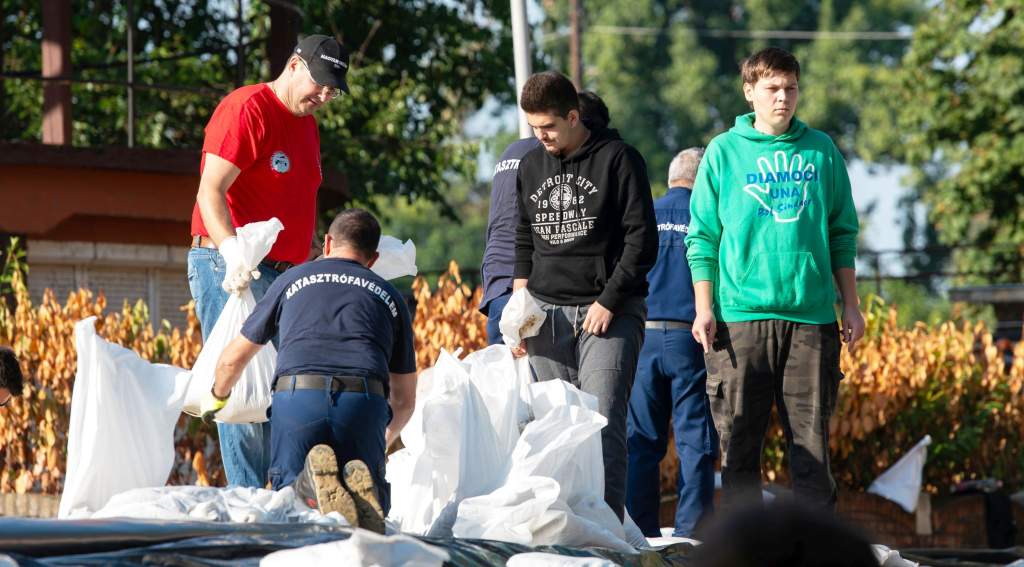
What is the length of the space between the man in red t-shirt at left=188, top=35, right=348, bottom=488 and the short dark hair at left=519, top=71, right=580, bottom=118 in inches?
28.7

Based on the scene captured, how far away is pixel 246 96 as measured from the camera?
5.96 meters

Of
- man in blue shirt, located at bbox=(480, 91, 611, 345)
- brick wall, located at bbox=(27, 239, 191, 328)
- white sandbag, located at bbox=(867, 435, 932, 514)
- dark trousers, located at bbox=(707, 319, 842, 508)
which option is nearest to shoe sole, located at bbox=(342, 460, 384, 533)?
dark trousers, located at bbox=(707, 319, 842, 508)

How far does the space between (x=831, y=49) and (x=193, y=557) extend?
49365mm

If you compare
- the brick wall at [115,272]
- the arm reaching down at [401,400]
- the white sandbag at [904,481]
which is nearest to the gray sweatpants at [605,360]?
the arm reaching down at [401,400]

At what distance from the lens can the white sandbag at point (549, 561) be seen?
470 cm

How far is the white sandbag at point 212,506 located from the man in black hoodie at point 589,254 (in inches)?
Answer: 54.4

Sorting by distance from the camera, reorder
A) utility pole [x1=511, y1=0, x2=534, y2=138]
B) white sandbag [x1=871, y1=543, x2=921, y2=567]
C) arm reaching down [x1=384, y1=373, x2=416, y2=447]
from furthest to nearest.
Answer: utility pole [x1=511, y1=0, x2=534, y2=138], white sandbag [x1=871, y1=543, x2=921, y2=567], arm reaching down [x1=384, y1=373, x2=416, y2=447]

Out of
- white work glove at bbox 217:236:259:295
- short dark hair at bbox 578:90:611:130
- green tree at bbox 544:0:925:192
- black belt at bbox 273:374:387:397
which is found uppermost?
green tree at bbox 544:0:925:192

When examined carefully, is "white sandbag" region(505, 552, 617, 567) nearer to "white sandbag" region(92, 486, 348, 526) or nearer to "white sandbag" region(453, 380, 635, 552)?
"white sandbag" region(453, 380, 635, 552)

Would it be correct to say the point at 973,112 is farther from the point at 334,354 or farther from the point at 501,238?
the point at 334,354

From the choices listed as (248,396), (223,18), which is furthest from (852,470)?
(223,18)

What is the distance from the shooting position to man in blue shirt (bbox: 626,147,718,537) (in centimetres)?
677

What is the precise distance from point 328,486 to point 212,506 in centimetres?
47

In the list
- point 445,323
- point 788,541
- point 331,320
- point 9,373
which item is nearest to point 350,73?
point 445,323
